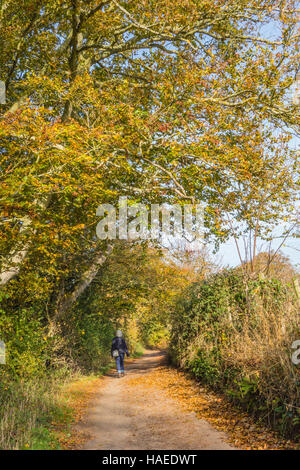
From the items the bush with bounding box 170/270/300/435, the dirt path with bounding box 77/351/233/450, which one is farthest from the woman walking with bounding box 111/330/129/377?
the dirt path with bounding box 77/351/233/450

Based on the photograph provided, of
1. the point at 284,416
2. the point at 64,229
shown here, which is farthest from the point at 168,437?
the point at 64,229

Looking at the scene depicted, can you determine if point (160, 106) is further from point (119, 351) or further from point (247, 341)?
point (119, 351)

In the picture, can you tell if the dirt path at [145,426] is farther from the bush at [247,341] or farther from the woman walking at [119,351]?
the woman walking at [119,351]

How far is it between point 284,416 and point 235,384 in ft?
6.55

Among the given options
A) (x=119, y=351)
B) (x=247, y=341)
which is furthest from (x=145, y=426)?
(x=119, y=351)

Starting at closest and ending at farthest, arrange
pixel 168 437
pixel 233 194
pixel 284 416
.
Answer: pixel 284 416 < pixel 168 437 < pixel 233 194

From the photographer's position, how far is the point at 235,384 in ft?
23.2

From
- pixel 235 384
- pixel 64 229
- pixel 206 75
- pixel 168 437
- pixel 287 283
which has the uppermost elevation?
pixel 206 75

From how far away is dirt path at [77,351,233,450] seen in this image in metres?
5.36

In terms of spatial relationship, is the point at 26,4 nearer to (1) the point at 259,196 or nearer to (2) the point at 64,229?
(2) the point at 64,229

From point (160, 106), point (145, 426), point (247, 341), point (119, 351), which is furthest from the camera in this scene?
point (119, 351)

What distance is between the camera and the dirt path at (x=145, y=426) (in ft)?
17.6

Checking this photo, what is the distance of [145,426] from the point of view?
6480 millimetres

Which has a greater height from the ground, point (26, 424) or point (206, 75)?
point (206, 75)
